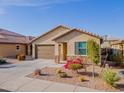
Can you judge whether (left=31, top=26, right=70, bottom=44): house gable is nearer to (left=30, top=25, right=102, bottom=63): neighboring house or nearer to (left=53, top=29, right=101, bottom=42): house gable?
(left=30, top=25, right=102, bottom=63): neighboring house

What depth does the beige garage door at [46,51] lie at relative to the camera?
86.3 ft

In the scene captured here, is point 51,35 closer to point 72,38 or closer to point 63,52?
point 63,52

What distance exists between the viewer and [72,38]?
21062mm

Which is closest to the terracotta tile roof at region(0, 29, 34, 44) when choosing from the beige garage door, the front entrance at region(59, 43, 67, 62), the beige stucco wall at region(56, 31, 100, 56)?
the beige garage door

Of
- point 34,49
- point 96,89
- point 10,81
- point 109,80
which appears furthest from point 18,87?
point 34,49

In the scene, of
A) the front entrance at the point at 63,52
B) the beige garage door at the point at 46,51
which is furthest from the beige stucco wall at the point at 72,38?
the beige garage door at the point at 46,51

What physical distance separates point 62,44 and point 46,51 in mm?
Answer: 4461

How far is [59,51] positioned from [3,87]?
13688mm

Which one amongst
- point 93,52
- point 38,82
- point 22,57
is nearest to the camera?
point 38,82

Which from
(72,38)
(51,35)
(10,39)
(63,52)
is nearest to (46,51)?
(51,35)

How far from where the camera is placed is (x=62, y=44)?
2312cm

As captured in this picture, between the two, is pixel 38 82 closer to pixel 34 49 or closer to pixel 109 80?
pixel 109 80

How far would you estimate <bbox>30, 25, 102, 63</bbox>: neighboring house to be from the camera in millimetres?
20375

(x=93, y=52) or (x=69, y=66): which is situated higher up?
(x=93, y=52)
